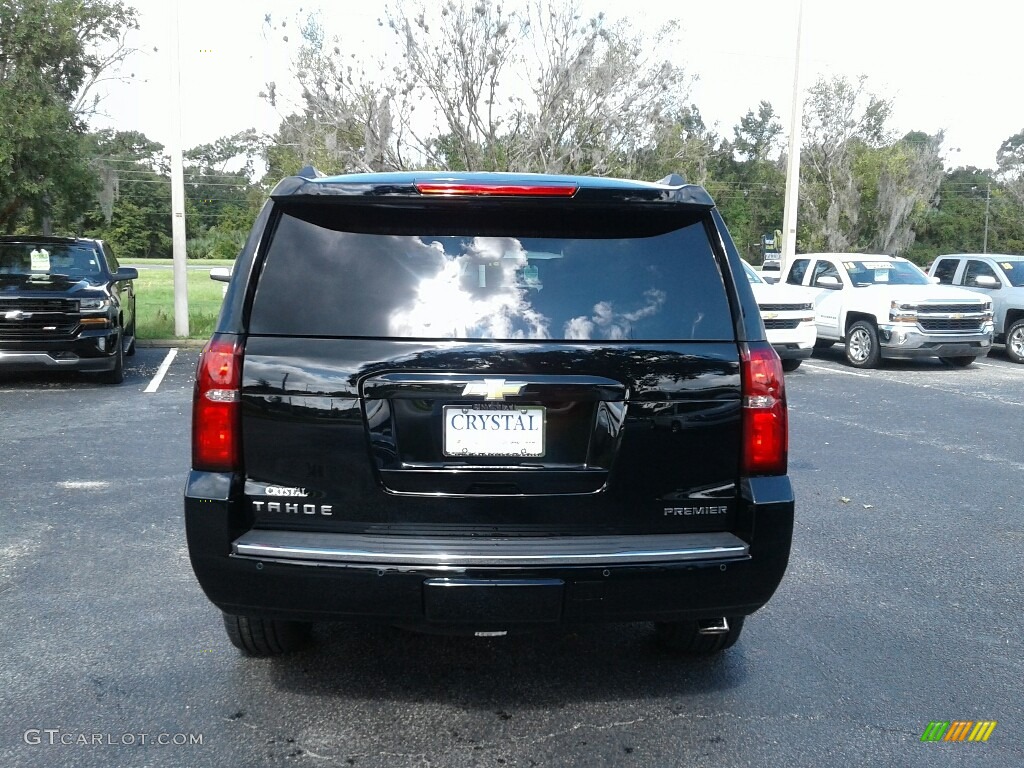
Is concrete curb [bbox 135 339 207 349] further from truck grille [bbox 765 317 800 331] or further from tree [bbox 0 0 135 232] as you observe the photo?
truck grille [bbox 765 317 800 331]

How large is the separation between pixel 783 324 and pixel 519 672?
1131cm

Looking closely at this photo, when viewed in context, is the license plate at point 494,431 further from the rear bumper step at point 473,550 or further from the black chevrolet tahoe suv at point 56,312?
the black chevrolet tahoe suv at point 56,312

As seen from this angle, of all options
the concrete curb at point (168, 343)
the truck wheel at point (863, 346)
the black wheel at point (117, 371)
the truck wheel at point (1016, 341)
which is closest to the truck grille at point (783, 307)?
the truck wheel at point (863, 346)

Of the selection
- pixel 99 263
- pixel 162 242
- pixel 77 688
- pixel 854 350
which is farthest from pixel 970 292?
pixel 162 242

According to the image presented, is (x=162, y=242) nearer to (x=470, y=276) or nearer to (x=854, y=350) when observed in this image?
(x=854, y=350)

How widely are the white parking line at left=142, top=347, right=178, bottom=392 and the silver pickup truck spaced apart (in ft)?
43.1

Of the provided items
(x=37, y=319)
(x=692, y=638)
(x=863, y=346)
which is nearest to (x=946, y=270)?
(x=863, y=346)

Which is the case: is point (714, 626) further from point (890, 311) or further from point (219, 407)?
point (890, 311)

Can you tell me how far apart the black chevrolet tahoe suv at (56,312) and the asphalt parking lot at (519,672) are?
16.9 feet

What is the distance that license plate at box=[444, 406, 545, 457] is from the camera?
327 cm

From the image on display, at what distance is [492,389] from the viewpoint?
3240 mm

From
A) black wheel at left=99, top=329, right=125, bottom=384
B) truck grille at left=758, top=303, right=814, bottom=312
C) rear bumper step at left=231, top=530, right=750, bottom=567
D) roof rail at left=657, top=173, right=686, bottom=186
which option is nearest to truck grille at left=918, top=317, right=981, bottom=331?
truck grille at left=758, top=303, right=814, bottom=312

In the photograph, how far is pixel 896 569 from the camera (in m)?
5.51

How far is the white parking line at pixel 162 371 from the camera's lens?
11969 mm
